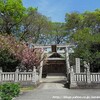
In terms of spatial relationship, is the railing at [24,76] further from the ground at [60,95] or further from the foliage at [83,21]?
the foliage at [83,21]

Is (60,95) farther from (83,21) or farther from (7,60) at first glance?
(83,21)

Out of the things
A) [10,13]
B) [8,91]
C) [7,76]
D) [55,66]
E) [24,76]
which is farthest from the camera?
[55,66]

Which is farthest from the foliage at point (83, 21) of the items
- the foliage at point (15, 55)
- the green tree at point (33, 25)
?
the foliage at point (15, 55)

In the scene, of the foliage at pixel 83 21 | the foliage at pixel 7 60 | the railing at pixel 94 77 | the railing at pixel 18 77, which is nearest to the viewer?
the railing at pixel 94 77

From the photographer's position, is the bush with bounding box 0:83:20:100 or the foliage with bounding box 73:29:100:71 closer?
the bush with bounding box 0:83:20:100

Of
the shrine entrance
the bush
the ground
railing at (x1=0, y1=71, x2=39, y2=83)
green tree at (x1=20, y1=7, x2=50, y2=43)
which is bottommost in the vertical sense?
the ground

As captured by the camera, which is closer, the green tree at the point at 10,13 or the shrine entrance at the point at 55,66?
the green tree at the point at 10,13

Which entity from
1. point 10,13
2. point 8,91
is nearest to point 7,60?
point 10,13

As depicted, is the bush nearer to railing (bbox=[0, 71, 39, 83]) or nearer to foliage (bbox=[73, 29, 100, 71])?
railing (bbox=[0, 71, 39, 83])

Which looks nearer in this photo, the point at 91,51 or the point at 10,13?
the point at 91,51

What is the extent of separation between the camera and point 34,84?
2366 centimetres

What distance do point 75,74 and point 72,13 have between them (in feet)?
80.3

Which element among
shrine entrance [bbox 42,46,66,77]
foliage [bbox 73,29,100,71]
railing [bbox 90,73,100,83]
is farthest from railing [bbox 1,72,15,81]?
shrine entrance [bbox 42,46,66,77]

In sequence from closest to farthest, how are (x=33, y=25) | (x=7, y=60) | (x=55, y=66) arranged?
(x=7, y=60) → (x=33, y=25) → (x=55, y=66)
